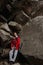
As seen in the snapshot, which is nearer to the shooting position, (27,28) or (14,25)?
(27,28)

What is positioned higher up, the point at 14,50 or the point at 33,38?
the point at 33,38

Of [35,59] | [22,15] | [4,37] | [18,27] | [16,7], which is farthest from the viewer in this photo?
[16,7]

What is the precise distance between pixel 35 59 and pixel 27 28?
10.9 ft

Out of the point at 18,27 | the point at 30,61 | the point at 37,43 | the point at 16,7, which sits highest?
the point at 16,7

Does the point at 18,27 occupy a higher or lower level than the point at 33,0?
lower

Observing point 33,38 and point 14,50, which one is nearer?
point 14,50

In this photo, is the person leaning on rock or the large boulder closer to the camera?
the person leaning on rock

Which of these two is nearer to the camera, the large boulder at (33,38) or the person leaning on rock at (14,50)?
the person leaning on rock at (14,50)

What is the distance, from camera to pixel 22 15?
899 inches

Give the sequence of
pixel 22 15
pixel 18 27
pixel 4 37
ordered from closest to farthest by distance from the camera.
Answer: pixel 4 37 < pixel 18 27 < pixel 22 15

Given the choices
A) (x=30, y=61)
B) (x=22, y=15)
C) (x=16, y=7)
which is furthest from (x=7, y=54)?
(x=16, y=7)

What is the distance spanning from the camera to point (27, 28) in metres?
19.7

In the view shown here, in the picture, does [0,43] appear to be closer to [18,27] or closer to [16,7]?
[18,27]

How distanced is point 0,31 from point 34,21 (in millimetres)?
2737
